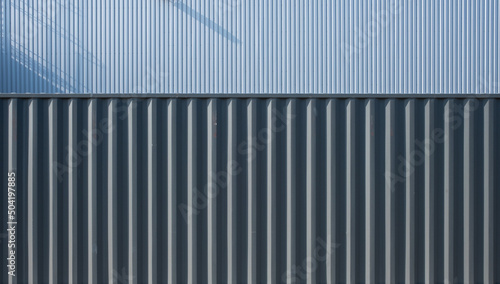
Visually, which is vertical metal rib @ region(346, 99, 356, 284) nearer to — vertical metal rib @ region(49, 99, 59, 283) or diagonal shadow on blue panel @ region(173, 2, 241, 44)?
vertical metal rib @ region(49, 99, 59, 283)

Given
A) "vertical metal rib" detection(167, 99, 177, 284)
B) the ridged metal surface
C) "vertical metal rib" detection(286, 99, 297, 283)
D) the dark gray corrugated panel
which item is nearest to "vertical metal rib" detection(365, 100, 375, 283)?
the dark gray corrugated panel

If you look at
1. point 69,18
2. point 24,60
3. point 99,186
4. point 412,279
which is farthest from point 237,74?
point 412,279

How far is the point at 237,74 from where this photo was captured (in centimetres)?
878

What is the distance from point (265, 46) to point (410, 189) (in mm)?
5582

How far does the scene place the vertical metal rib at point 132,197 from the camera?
156 inches

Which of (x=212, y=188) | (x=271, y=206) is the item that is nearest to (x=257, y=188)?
(x=271, y=206)

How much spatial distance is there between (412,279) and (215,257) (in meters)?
1.94

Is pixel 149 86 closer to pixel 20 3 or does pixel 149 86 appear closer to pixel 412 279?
pixel 20 3

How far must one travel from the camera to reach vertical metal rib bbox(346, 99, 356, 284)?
13.0ft

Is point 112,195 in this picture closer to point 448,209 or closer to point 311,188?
point 311,188

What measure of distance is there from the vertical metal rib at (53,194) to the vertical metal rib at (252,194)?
74.9 inches

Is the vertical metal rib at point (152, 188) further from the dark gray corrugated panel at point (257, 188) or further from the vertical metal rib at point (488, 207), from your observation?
the vertical metal rib at point (488, 207)

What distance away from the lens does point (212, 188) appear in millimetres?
3953

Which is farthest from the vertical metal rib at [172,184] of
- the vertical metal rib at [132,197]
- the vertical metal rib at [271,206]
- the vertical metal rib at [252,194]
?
the vertical metal rib at [271,206]
